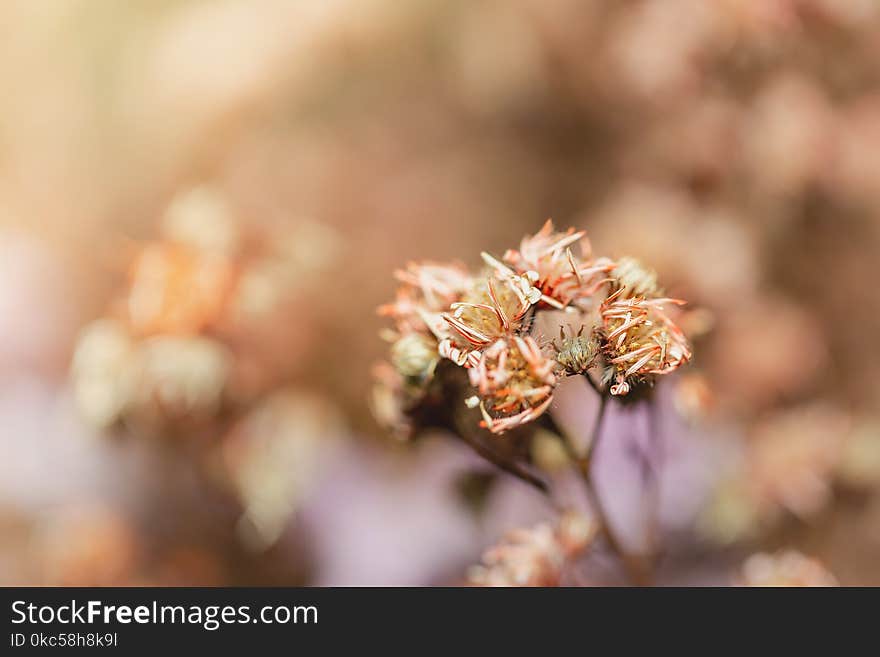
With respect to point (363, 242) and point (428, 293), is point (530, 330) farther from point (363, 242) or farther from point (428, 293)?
point (363, 242)

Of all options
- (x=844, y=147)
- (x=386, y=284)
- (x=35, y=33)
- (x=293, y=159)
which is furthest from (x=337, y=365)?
(x=844, y=147)

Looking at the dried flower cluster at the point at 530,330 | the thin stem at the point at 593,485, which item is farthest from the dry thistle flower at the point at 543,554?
the dried flower cluster at the point at 530,330

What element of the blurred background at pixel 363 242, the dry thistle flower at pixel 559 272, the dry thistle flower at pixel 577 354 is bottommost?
the dry thistle flower at pixel 577 354

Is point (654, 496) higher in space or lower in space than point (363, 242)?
lower

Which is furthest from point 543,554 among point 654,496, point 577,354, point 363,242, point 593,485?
point 363,242

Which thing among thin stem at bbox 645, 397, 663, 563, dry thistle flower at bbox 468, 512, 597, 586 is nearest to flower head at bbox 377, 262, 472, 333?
dry thistle flower at bbox 468, 512, 597, 586

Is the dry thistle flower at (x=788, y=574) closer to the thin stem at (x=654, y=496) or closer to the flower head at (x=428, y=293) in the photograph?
the thin stem at (x=654, y=496)

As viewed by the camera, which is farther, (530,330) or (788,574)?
(788,574)
